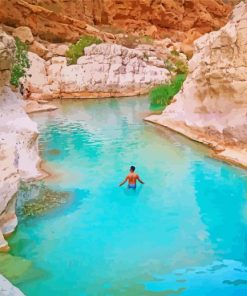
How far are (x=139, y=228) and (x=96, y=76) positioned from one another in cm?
2405

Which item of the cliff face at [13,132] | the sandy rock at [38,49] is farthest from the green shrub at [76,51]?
the cliff face at [13,132]

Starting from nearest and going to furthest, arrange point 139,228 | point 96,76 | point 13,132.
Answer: point 139,228
point 13,132
point 96,76

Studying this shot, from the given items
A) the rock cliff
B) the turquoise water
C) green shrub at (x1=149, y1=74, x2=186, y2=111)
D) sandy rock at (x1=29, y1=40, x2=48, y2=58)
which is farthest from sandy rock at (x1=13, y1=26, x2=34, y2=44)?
the turquoise water

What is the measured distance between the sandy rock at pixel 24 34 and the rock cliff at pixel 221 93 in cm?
2107

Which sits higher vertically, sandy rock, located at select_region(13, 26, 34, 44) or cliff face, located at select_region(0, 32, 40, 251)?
sandy rock, located at select_region(13, 26, 34, 44)

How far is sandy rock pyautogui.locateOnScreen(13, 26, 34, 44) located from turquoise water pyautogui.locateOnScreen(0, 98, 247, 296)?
22156 mm

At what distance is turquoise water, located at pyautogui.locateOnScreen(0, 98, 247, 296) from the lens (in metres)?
7.66

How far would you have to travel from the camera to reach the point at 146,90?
33531mm

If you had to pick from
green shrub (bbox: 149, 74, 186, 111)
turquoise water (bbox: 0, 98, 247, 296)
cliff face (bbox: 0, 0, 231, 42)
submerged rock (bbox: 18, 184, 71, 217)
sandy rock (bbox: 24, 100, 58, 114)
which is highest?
cliff face (bbox: 0, 0, 231, 42)

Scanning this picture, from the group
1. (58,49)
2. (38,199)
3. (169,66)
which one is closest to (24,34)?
(58,49)

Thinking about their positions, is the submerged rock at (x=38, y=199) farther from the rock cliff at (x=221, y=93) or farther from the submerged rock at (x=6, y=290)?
the rock cliff at (x=221, y=93)

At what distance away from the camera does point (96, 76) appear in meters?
32.7

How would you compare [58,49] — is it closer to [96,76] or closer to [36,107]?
[96,76]

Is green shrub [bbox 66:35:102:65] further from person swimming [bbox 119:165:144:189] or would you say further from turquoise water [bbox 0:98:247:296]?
person swimming [bbox 119:165:144:189]
